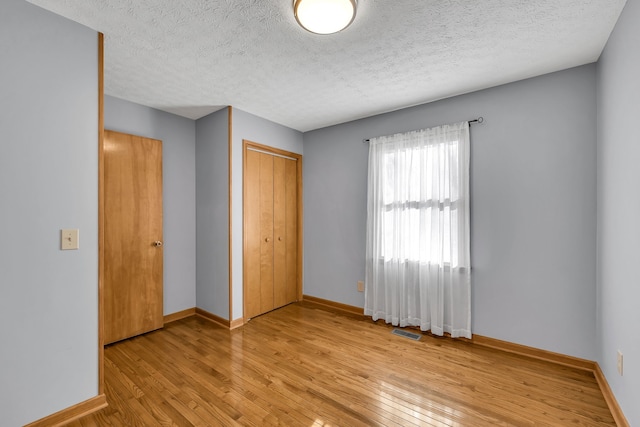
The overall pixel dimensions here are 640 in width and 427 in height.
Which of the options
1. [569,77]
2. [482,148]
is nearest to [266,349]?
[482,148]

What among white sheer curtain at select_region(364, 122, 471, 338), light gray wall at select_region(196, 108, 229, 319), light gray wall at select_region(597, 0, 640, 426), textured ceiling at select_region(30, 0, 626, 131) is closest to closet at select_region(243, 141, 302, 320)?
light gray wall at select_region(196, 108, 229, 319)

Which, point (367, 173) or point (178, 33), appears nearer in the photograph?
point (178, 33)

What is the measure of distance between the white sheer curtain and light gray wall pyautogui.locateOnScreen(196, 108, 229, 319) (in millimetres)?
1729

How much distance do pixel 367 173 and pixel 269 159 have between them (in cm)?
132

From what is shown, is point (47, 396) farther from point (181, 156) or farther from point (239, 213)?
point (181, 156)

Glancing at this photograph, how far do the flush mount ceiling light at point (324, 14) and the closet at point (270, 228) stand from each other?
1905mm

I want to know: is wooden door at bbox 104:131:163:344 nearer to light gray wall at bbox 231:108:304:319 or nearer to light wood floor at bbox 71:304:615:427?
light wood floor at bbox 71:304:615:427

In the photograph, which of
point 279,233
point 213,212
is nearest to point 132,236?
point 213,212

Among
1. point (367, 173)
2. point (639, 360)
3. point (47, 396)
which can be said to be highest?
point (367, 173)

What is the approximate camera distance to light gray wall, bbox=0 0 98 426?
153 centimetres

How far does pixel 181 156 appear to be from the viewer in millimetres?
3459

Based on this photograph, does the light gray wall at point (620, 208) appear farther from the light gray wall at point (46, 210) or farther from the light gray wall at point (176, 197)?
the light gray wall at point (176, 197)

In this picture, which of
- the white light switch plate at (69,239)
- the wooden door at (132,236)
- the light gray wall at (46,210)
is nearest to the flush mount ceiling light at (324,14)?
the light gray wall at (46,210)

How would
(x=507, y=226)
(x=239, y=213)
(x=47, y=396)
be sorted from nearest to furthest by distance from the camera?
(x=47, y=396) < (x=507, y=226) < (x=239, y=213)
